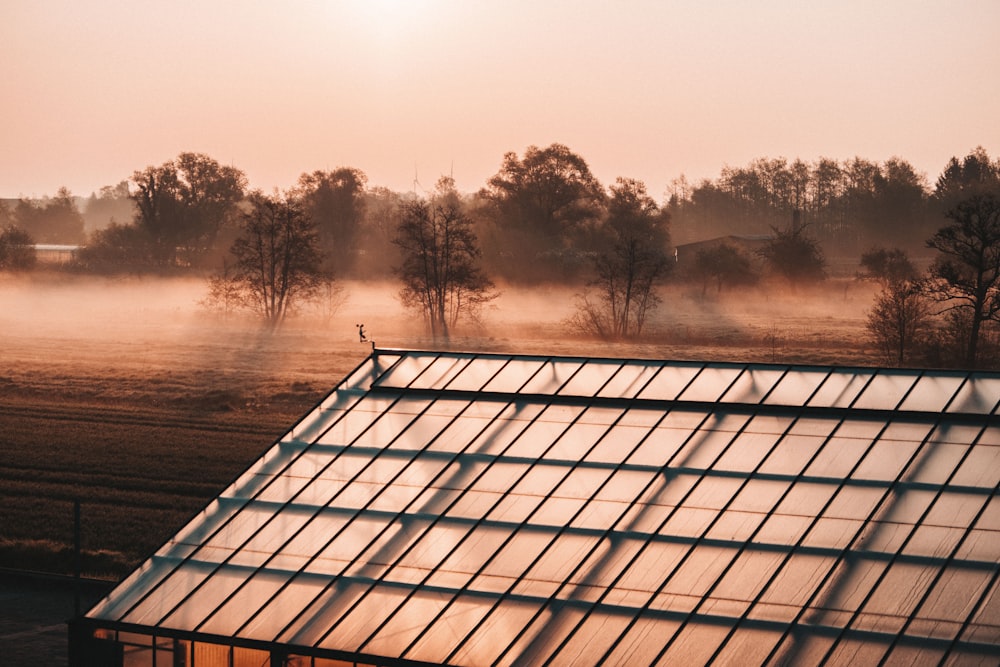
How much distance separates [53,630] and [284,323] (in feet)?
235

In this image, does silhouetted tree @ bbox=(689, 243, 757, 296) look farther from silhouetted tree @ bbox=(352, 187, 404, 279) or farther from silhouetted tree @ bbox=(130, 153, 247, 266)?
silhouetted tree @ bbox=(130, 153, 247, 266)

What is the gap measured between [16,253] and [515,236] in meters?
53.9

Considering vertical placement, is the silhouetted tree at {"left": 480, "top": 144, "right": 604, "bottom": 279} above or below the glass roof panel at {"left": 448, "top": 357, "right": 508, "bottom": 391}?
above

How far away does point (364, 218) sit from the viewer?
14600cm

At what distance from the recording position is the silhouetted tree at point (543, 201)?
413 feet

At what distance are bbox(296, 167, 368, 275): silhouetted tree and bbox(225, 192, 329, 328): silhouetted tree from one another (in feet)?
101

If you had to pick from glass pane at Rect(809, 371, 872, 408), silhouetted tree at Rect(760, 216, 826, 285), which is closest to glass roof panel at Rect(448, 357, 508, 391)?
glass pane at Rect(809, 371, 872, 408)

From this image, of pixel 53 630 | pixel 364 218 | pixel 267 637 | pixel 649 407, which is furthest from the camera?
pixel 364 218

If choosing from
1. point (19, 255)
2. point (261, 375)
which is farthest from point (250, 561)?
point (19, 255)

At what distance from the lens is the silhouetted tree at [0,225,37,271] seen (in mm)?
126875

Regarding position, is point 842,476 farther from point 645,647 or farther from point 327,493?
point 327,493

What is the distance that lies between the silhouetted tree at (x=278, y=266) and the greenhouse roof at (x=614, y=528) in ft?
250

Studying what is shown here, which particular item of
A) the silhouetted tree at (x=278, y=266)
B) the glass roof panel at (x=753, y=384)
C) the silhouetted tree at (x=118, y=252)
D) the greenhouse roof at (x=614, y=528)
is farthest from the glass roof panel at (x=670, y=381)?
the silhouetted tree at (x=118, y=252)

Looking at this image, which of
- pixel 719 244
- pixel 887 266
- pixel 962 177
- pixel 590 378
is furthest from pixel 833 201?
pixel 590 378
